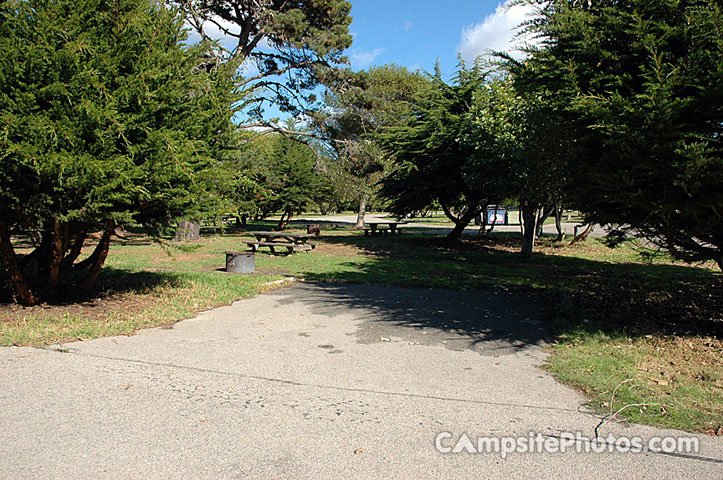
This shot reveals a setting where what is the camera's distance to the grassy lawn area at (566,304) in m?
4.58

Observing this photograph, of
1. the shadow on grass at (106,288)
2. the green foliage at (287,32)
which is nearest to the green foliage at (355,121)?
the green foliage at (287,32)

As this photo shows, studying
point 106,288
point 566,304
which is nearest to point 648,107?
point 566,304

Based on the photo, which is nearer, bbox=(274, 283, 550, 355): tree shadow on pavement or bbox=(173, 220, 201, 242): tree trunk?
bbox=(274, 283, 550, 355): tree shadow on pavement

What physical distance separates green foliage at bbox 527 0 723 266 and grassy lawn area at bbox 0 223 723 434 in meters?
1.50

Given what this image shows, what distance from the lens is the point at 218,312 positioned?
26.0 ft

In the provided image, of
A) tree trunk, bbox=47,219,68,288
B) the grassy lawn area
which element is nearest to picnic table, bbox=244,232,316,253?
the grassy lawn area

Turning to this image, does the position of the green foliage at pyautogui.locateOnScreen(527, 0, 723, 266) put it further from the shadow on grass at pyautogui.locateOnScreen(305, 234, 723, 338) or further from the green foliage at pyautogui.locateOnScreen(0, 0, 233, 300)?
the green foliage at pyautogui.locateOnScreen(0, 0, 233, 300)

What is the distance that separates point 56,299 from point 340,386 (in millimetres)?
5879

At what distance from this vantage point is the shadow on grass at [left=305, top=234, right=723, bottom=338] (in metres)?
7.09

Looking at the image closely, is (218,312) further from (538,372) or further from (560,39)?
(560,39)

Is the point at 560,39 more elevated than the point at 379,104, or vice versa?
the point at 379,104

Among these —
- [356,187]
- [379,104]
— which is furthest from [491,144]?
[356,187]

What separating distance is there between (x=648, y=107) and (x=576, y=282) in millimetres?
6471

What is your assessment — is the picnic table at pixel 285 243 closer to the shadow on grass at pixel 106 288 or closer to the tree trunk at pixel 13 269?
the shadow on grass at pixel 106 288
